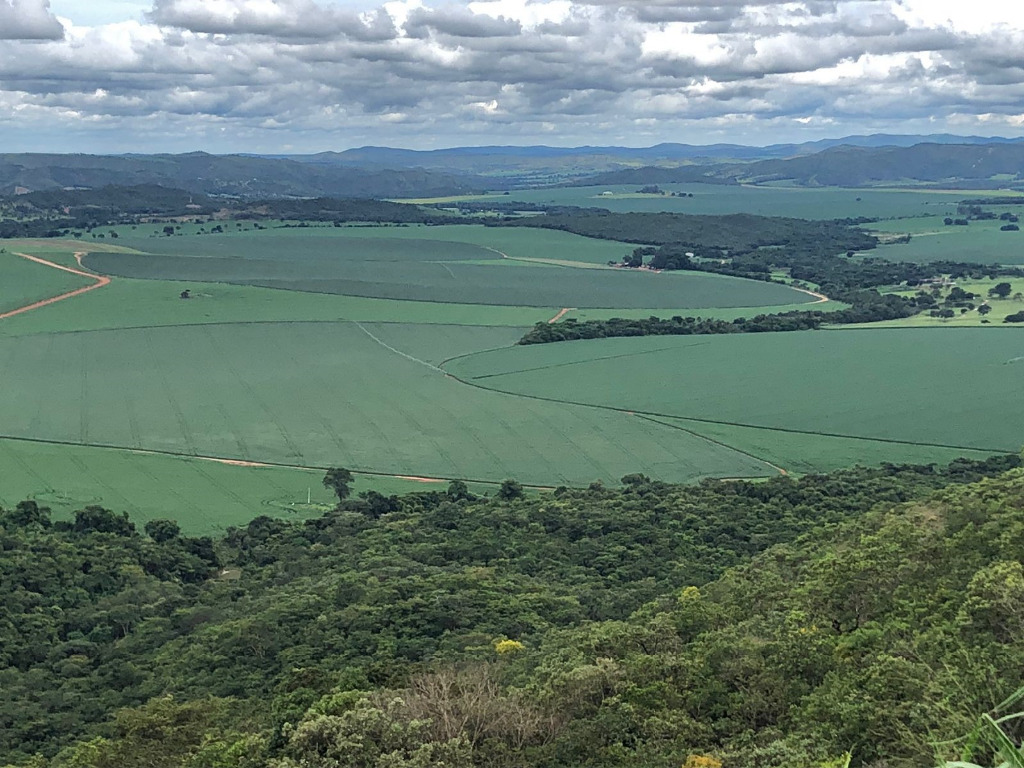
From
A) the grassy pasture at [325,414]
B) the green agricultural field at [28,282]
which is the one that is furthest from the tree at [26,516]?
the green agricultural field at [28,282]

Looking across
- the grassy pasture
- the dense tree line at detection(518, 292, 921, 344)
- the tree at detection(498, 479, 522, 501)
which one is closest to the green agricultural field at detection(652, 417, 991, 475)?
the grassy pasture

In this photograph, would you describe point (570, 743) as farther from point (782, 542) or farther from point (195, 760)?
point (782, 542)

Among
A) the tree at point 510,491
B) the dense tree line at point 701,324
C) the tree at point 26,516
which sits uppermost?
the dense tree line at point 701,324

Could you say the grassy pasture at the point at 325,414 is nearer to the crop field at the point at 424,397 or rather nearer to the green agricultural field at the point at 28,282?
the crop field at the point at 424,397

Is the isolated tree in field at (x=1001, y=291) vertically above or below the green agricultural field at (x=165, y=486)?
above

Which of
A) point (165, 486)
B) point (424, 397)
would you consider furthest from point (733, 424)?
point (165, 486)

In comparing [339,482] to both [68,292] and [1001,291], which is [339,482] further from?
[1001,291]

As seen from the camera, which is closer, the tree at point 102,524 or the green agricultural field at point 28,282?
the tree at point 102,524
